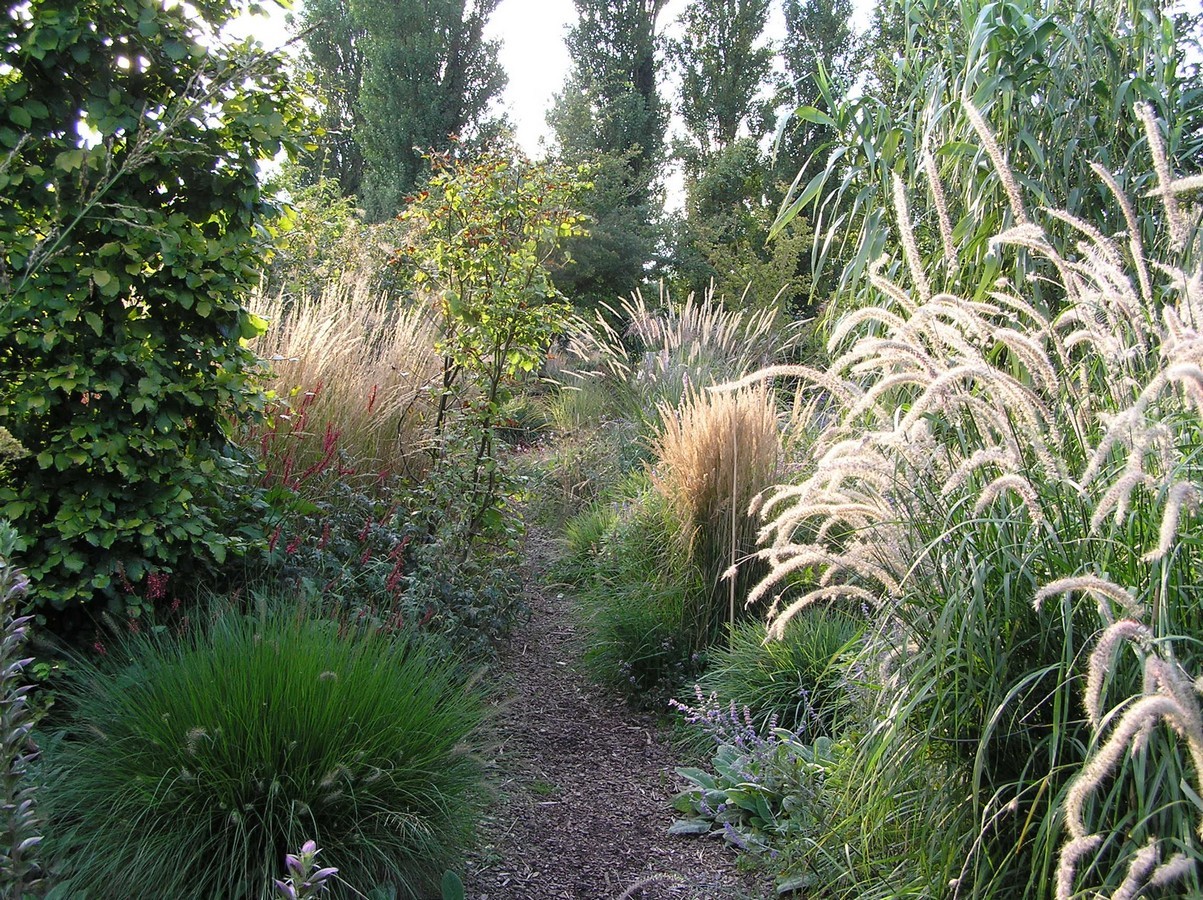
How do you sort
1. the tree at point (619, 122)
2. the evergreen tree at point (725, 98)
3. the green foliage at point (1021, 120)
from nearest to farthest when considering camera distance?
the green foliage at point (1021, 120)
the tree at point (619, 122)
the evergreen tree at point (725, 98)

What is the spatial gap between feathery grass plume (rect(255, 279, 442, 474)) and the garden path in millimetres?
1381

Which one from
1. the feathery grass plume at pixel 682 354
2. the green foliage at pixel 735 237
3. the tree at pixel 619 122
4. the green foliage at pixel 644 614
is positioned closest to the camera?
the green foliage at pixel 644 614

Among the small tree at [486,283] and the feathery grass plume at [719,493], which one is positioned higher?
the small tree at [486,283]

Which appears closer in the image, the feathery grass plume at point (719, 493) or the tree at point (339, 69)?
the feathery grass plume at point (719, 493)

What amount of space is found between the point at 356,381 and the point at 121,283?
2062mm

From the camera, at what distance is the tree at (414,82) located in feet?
67.4

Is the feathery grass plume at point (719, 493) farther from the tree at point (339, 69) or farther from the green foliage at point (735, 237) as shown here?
the tree at point (339, 69)

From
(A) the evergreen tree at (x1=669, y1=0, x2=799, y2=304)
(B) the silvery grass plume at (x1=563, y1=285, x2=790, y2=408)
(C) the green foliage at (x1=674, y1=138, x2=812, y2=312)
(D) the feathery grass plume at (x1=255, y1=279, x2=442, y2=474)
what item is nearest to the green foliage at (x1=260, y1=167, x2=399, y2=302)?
(D) the feathery grass plume at (x1=255, y1=279, x2=442, y2=474)

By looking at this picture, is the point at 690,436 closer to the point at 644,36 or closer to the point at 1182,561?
the point at 1182,561

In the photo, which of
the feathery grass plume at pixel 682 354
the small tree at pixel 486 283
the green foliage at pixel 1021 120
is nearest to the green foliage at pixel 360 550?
the small tree at pixel 486 283

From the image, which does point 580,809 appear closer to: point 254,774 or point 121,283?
point 254,774

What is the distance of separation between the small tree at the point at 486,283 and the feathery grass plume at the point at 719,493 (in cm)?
87

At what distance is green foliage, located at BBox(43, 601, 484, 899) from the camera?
6.53 ft

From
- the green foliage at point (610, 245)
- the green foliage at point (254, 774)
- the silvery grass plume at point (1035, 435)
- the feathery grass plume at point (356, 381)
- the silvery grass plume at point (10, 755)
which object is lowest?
the green foliage at point (254, 774)
